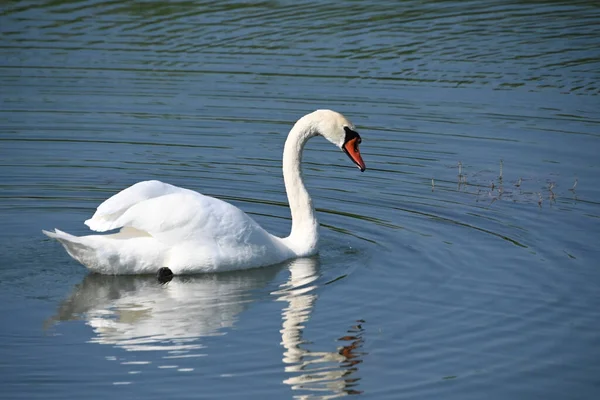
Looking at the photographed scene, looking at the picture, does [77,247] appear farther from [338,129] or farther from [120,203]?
[338,129]

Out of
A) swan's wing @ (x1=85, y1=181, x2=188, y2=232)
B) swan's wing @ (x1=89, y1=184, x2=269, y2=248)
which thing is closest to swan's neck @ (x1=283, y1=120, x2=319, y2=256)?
swan's wing @ (x1=89, y1=184, x2=269, y2=248)

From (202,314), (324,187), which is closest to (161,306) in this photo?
(202,314)

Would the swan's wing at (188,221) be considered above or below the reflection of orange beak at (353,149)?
below

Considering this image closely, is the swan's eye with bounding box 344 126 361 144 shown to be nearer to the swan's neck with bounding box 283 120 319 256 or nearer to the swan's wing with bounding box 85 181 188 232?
the swan's neck with bounding box 283 120 319 256

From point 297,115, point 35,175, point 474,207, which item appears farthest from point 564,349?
point 297,115

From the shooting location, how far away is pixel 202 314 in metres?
A: 9.65

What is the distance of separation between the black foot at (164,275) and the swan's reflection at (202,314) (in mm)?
55

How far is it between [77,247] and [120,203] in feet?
1.68

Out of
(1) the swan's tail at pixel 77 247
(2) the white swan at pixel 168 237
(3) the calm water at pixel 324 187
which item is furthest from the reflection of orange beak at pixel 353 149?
(1) the swan's tail at pixel 77 247

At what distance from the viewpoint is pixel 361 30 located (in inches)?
824

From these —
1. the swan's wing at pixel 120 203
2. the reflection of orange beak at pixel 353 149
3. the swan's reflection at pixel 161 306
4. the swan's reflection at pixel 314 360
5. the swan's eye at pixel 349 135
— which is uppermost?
the swan's eye at pixel 349 135

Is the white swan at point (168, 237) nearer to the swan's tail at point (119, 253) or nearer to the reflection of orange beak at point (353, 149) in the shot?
the swan's tail at point (119, 253)

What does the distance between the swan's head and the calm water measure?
2.70 feet

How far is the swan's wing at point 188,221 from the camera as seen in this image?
10.5m
